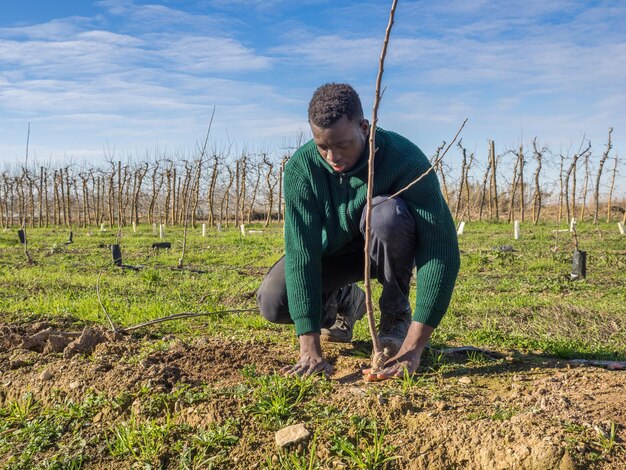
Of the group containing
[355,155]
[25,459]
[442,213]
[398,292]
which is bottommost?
[25,459]

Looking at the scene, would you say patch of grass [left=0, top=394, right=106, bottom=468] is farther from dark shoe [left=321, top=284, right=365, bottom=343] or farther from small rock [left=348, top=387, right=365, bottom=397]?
dark shoe [left=321, top=284, right=365, bottom=343]

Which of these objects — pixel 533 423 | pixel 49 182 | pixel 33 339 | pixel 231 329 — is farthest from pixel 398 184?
pixel 49 182

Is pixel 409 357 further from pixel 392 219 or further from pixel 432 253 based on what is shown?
pixel 392 219

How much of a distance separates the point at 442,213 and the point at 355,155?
0.53 metres

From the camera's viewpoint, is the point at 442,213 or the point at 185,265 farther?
the point at 185,265

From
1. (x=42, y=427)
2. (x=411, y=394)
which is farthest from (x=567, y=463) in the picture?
(x=42, y=427)

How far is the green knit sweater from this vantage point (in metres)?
2.95

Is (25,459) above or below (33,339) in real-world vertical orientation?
below

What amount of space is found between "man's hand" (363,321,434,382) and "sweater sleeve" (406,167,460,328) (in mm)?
45

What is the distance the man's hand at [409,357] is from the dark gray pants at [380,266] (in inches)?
15.6

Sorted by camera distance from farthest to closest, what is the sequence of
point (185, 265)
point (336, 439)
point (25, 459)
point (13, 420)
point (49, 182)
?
point (49, 182) < point (185, 265) < point (13, 420) < point (25, 459) < point (336, 439)

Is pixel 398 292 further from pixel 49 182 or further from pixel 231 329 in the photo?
pixel 49 182

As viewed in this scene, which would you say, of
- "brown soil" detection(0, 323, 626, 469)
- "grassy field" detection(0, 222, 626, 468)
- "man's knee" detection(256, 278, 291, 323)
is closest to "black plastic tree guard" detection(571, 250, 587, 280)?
"grassy field" detection(0, 222, 626, 468)

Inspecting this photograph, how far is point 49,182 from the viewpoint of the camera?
42.1m
